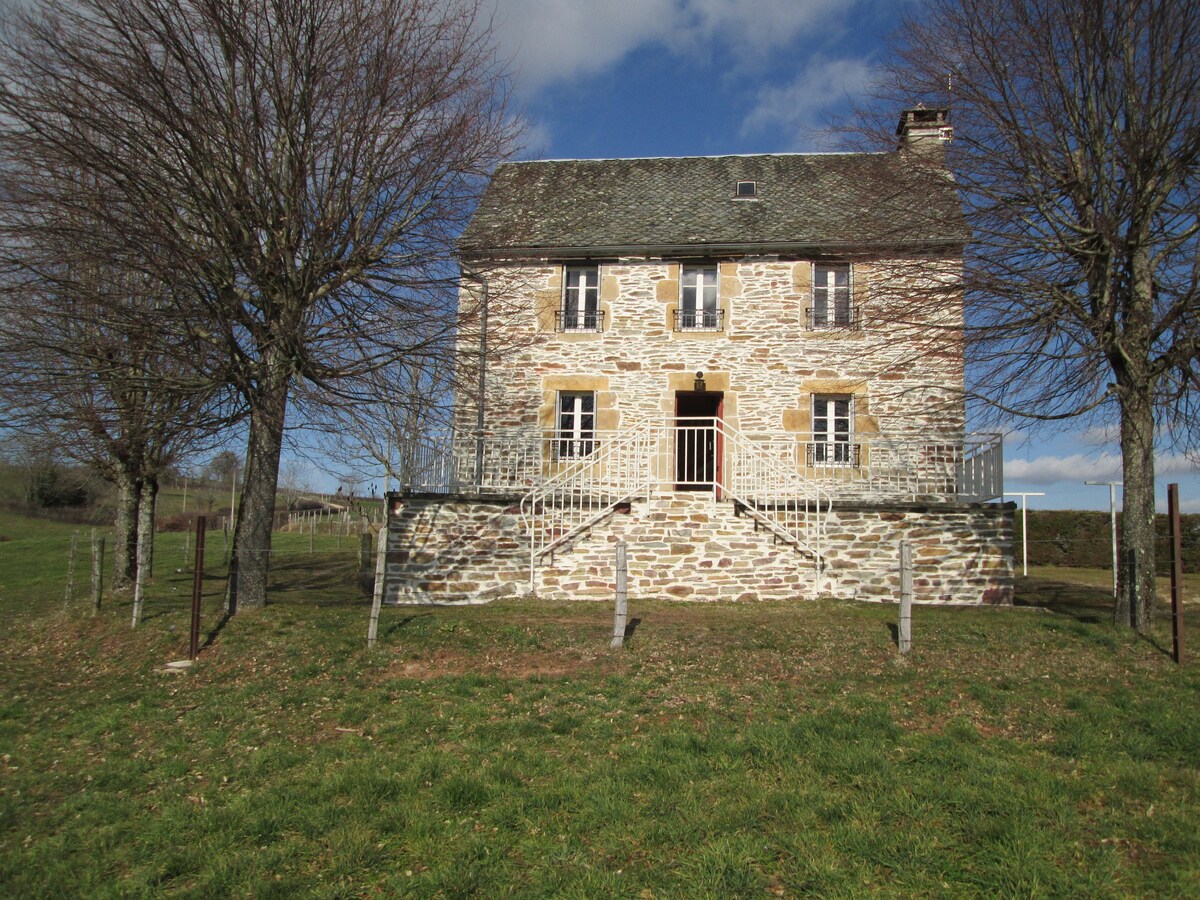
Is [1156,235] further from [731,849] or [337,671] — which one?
[337,671]

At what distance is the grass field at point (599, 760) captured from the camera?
418 cm

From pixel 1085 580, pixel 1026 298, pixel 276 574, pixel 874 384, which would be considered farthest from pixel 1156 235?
pixel 276 574

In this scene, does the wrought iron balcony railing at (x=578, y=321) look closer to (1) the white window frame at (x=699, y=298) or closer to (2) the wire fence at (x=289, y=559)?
(1) the white window frame at (x=699, y=298)

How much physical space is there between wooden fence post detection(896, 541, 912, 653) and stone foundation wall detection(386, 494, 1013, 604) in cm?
314

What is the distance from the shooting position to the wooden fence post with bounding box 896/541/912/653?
315 inches

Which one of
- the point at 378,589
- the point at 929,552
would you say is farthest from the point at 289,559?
the point at 929,552

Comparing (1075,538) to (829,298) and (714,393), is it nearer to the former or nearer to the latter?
(829,298)

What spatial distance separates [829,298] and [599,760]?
1162 centimetres

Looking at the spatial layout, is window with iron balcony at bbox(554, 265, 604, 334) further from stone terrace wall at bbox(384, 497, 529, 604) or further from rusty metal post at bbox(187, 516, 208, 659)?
rusty metal post at bbox(187, 516, 208, 659)

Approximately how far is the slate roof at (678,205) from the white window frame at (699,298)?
0.43m

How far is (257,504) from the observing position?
32.1 feet

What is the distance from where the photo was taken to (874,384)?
48.3 ft

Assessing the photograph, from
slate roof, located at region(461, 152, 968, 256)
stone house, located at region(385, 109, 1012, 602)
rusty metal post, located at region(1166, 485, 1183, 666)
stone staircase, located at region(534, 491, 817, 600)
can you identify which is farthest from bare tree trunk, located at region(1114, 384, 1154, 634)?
slate roof, located at region(461, 152, 968, 256)

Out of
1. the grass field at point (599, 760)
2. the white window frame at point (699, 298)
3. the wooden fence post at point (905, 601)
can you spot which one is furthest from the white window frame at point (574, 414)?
the wooden fence post at point (905, 601)
